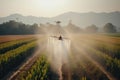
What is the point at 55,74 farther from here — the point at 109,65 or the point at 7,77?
the point at 109,65

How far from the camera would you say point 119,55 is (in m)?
34.8

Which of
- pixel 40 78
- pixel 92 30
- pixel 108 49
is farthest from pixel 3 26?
pixel 92 30

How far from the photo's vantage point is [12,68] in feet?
88.4

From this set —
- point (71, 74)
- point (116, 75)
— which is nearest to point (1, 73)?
point (71, 74)

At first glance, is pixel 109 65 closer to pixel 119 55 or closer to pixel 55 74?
pixel 55 74

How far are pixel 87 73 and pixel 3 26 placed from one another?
272ft

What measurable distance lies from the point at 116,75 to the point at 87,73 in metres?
3.43

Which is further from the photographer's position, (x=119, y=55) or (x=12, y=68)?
(x=119, y=55)

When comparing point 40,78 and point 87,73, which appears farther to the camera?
point 87,73

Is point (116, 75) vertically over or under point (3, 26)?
under

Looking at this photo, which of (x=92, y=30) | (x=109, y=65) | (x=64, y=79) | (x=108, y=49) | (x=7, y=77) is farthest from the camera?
(x=92, y=30)

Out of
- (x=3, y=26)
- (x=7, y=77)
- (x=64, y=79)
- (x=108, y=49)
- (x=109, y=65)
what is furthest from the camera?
(x=3, y=26)

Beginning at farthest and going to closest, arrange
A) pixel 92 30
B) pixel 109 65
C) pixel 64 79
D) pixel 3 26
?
pixel 92 30 → pixel 3 26 → pixel 109 65 → pixel 64 79

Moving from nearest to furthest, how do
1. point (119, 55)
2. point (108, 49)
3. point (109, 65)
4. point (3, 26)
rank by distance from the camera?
1. point (109, 65)
2. point (119, 55)
3. point (108, 49)
4. point (3, 26)
